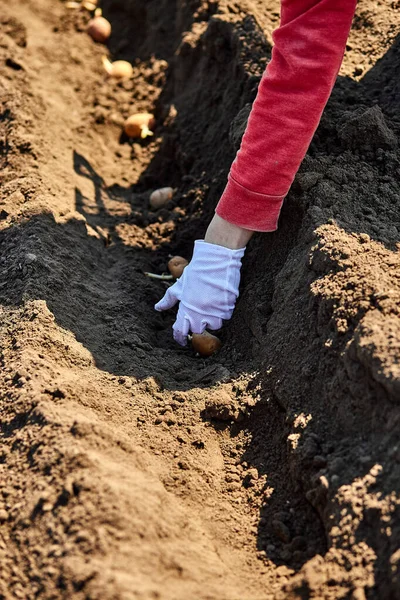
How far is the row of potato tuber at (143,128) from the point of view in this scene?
2.72m

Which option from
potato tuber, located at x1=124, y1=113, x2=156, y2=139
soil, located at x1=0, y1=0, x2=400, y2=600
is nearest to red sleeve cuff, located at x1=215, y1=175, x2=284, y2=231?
soil, located at x1=0, y1=0, x2=400, y2=600

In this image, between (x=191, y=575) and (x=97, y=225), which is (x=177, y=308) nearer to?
(x=97, y=225)

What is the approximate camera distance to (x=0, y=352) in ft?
8.09

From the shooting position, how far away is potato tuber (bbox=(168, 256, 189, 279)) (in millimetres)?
3135

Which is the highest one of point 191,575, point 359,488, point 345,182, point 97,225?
point 345,182

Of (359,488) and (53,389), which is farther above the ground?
(359,488)

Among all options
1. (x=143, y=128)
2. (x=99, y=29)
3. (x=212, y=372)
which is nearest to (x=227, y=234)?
(x=212, y=372)

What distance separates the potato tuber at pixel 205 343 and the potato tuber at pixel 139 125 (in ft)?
6.36

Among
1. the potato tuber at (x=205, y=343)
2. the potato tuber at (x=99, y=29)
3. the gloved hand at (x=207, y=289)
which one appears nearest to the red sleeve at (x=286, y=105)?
the gloved hand at (x=207, y=289)

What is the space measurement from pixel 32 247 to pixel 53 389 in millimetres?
846

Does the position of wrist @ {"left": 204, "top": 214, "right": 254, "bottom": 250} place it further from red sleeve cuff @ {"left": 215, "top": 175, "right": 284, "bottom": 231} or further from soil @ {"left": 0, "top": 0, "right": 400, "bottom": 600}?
soil @ {"left": 0, "top": 0, "right": 400, "bottom": 600}

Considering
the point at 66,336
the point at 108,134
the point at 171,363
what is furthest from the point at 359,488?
the point at 108,134

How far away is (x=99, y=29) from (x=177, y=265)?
290 centimetres

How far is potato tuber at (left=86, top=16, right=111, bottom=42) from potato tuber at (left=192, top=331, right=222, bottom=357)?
11.2ft
